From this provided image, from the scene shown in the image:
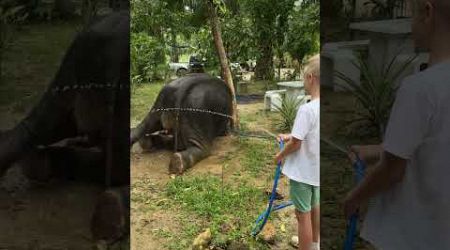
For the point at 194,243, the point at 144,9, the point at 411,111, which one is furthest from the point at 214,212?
the point at 411,111

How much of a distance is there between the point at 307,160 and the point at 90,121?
1203 mm

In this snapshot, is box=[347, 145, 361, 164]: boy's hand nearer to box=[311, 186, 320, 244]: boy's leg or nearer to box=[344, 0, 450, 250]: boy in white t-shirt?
box=[344, 0, 450, 250]: boy in white t-shirt

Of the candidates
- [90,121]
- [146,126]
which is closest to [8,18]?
[90,121]

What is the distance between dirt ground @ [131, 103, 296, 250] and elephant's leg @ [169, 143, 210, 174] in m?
0.05

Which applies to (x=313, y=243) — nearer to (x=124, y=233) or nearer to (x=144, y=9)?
(x=124, y=233)

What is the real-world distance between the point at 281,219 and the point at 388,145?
2.99 m

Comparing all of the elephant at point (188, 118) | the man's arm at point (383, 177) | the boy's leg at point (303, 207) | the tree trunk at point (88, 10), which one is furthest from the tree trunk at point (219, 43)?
the man's arm at point (383, 177)

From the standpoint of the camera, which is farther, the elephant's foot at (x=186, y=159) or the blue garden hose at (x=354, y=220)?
the elephant's foot at (x=186, y=159)

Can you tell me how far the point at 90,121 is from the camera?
221cm

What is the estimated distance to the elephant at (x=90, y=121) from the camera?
2.16m

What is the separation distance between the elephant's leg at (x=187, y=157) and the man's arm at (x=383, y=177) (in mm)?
3508

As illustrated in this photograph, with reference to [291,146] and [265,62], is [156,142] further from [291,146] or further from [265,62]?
[291,146]

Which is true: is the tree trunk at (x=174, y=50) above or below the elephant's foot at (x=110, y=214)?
above

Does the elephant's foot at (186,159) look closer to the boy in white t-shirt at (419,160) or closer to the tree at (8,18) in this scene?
the tree at (8,18)
